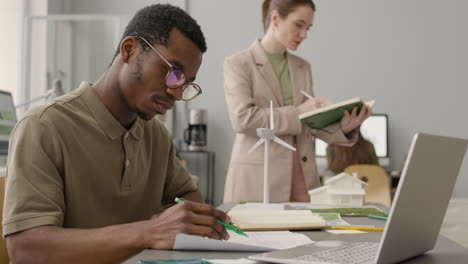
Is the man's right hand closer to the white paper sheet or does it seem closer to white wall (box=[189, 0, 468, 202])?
the white paper sheet

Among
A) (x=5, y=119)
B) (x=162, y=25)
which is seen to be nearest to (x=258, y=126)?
(x=162, y=25)

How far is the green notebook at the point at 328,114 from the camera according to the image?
198 cm

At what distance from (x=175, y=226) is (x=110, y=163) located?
321 millimetres

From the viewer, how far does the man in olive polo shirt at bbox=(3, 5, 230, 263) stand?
3.34ft

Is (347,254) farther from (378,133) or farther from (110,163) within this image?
(378,133)

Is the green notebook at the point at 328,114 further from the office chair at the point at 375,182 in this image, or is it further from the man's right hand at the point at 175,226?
the office chair at the point at 375,182

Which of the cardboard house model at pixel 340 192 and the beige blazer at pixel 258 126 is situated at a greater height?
the beige blazer at pixel 258 126

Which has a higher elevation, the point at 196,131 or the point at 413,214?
the point at 413,214

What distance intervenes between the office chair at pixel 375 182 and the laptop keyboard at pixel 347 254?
9.29 feet

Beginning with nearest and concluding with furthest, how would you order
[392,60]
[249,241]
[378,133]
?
[249,241] < [378,133] < [392,60]

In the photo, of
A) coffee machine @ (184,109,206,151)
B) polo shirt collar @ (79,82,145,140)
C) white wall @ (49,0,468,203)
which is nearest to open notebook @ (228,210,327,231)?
polo shirt collar @ (79,82,145,140)

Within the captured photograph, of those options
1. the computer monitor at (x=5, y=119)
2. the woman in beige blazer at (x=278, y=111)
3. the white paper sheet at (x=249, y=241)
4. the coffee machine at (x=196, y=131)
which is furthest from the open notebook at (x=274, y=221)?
the coffee machine at (x=196, y=131)

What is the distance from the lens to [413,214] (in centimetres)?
93

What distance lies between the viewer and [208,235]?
3.37 ft
